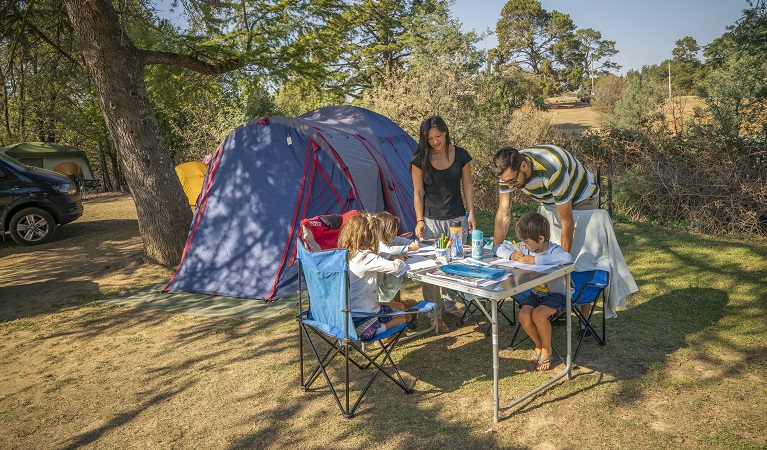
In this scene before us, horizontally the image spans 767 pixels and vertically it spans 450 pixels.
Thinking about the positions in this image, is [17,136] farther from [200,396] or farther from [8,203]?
[200,396]

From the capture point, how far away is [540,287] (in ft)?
12.4

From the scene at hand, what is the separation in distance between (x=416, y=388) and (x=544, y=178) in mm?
1659

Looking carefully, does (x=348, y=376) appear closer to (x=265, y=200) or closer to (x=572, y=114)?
(x=265, y=200)

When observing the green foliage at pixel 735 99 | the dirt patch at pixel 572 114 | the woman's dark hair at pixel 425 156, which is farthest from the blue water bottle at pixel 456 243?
the dirt patch at pixel 572 114

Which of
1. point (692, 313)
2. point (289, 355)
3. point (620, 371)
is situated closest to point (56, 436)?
point (289, 355)

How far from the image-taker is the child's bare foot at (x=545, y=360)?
11.9ft

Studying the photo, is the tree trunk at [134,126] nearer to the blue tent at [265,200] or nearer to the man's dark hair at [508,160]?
the blue tent at [265,200]

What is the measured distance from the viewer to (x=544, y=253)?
11.3 feet

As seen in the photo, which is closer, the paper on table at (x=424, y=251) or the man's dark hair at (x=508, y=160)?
the man's dark hair at (x=508, y=160)

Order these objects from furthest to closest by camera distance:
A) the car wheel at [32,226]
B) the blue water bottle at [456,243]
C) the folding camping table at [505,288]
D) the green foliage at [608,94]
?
the green foliage at [608,94], the car wheel at [32,226], the blue water bottle at [456,243], the folding camping table at [505,288]

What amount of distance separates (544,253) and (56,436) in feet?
10.6

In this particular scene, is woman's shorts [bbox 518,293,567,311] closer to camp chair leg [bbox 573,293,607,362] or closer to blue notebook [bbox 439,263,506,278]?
camp chair leg [bbox 573,293,607,362]

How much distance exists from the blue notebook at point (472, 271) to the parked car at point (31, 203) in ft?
28.2

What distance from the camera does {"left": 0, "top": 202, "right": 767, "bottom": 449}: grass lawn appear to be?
298cm
